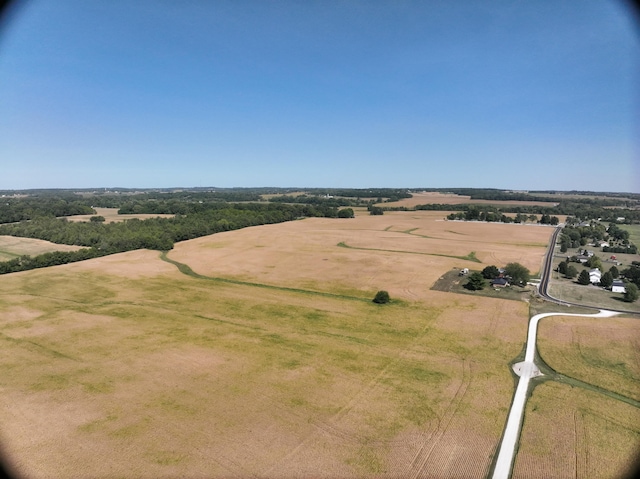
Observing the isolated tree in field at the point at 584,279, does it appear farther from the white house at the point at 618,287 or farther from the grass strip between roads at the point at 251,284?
the grass strip between roads at the point at 251,284

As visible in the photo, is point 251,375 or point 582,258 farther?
point 582,258

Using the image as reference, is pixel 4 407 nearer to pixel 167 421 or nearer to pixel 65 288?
pixel 167 421

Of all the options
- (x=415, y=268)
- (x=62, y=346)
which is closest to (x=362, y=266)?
(x=415, y=268)

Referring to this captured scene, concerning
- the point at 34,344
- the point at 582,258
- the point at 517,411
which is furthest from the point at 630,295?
the point at 34,344

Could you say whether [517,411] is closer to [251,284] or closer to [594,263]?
[251,284]

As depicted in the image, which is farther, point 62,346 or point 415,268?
point 415,268

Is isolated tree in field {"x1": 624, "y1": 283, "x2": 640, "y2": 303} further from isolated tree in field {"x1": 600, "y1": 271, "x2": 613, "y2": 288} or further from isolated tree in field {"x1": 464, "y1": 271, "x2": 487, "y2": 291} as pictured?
isolated tree in field {"x1": 464, "y1": 271, "x2": 487, "y2": 291}

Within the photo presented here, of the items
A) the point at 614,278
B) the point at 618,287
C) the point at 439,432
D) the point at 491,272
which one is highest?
the point at 491,272
